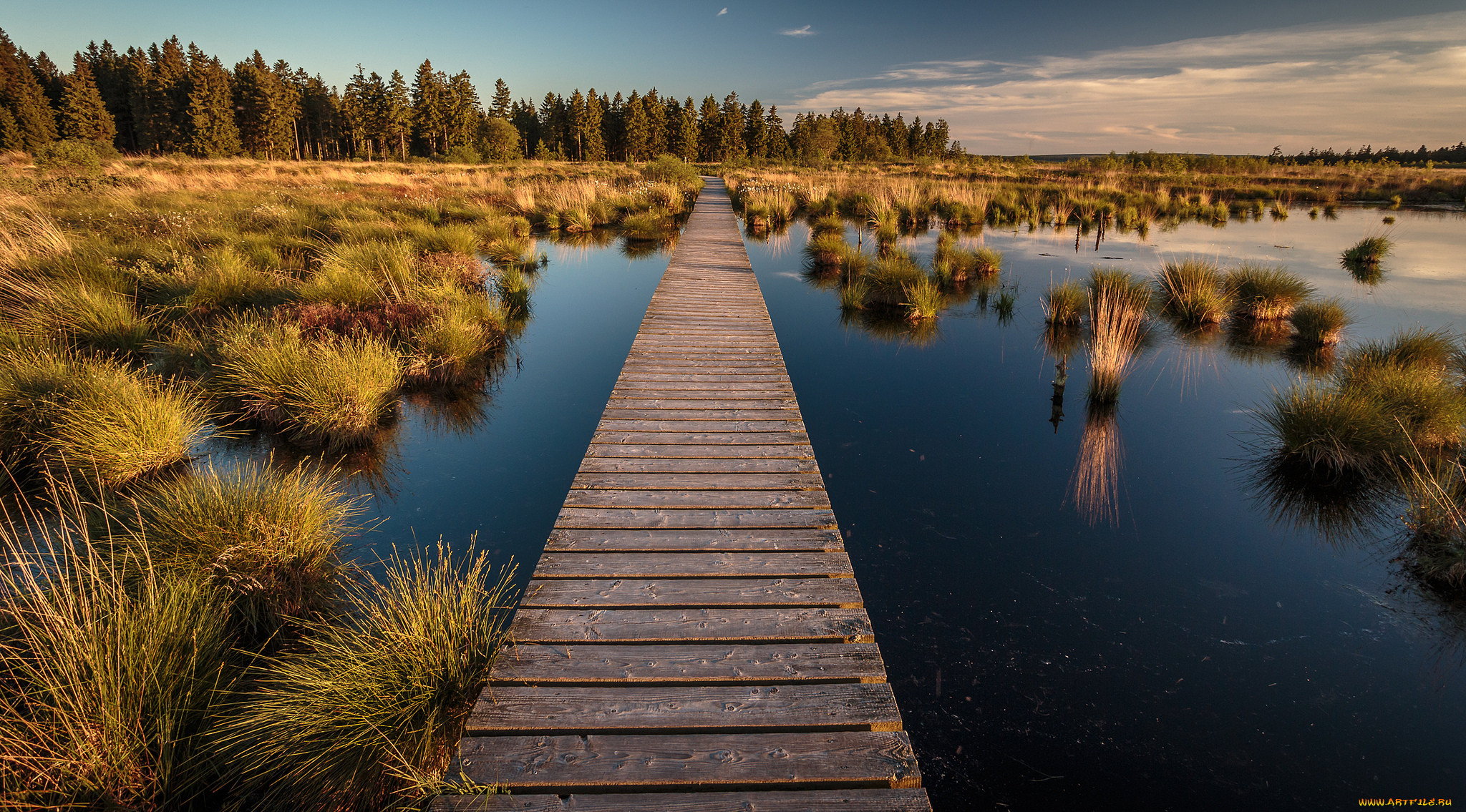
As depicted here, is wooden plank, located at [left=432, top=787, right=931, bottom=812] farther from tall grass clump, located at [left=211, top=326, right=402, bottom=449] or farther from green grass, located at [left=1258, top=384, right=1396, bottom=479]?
green grass, located at [left=1258, top=384, right=1396, bottom=479]

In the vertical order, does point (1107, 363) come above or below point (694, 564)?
above

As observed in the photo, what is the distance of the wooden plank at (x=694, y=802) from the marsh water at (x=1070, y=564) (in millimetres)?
641

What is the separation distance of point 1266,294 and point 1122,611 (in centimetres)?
838

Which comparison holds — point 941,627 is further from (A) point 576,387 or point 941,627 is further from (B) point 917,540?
(A) point 576,387

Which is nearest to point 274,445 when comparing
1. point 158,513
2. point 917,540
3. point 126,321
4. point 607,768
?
point 158,513

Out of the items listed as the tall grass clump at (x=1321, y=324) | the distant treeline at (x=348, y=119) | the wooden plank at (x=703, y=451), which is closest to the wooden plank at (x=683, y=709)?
the wooden plank at (x=703, y=451)

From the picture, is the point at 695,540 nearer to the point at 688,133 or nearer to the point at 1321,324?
the point at 1321,324

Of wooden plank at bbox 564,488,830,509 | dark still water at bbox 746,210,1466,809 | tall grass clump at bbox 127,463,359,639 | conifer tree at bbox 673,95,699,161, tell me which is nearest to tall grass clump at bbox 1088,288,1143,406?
dark still water at bbox 746,210,1466,809

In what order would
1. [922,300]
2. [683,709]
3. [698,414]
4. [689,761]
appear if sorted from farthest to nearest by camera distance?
[922,300] → [698,414] → [683,709] → [689,761]

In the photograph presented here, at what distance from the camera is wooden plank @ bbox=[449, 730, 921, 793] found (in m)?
2.04

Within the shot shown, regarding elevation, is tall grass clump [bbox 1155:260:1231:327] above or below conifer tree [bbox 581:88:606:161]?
below

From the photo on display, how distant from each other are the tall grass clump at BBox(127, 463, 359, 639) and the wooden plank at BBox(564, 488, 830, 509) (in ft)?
4.54

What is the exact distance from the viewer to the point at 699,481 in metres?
4.05

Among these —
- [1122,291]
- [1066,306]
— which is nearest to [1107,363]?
[1066,306]
